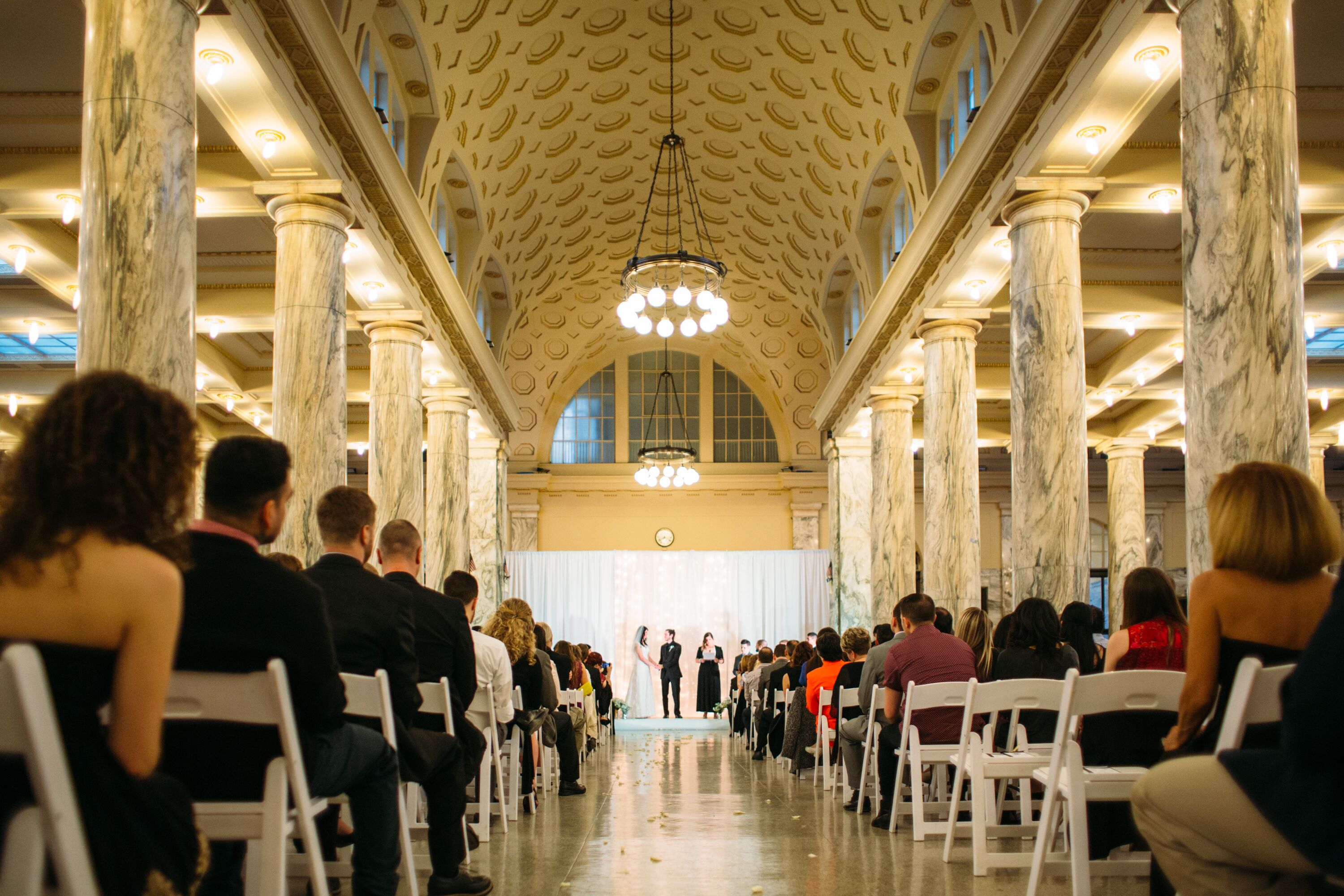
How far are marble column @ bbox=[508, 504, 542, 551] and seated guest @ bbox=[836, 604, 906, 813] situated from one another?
18.2m

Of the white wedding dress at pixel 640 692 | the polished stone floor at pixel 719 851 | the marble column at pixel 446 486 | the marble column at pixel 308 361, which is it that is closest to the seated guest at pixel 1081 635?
the polished stone floor at pixel 719 851

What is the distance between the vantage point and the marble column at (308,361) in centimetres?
880

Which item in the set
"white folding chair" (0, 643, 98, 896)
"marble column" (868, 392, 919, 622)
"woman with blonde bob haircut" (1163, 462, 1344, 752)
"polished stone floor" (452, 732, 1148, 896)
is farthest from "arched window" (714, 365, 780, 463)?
"white folding chair" (0, 643, 98, 896)

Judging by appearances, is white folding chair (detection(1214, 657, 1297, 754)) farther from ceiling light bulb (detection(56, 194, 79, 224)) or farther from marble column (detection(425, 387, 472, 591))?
marble column (detection(425, 387, 472, 591))

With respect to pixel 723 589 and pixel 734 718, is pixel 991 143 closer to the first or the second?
pixel 734 718

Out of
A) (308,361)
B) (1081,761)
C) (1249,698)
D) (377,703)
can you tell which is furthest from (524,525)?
(1249,698)

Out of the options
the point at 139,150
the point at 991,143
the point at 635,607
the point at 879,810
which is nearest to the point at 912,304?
the point at 991,143

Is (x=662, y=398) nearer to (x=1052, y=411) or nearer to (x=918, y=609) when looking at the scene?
(x=1052, y=411)

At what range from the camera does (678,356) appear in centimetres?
2647

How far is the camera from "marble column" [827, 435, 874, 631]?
20.4 metres

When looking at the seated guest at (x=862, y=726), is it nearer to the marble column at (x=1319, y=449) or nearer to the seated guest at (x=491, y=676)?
the seated guest at (x=491, y=676)

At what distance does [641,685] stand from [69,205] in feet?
50.0

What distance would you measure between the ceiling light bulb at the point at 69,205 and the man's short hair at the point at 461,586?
5.68 m

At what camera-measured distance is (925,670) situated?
6.39 m
